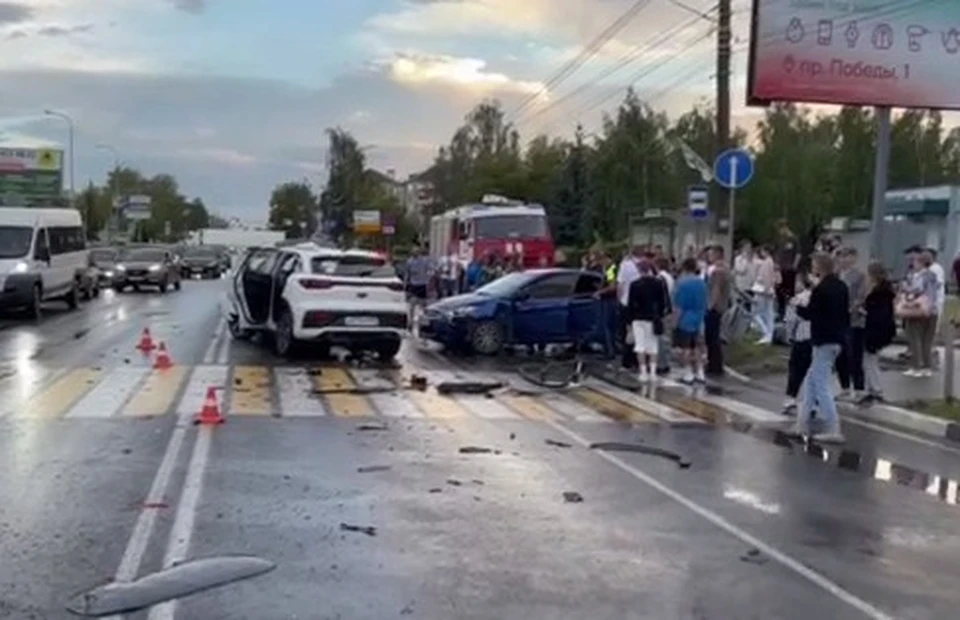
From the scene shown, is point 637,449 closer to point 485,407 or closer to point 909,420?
point 485,407

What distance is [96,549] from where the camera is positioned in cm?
812

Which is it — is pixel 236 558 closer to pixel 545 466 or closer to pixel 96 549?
pixel 96 549

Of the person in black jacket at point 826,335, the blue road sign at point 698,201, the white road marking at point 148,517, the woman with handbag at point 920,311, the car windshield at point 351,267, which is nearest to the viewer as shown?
the white road marking at point 148,517

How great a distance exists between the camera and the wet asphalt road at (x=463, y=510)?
24.1 feet

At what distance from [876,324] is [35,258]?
21.6 meters

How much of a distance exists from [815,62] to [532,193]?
66.9 meters

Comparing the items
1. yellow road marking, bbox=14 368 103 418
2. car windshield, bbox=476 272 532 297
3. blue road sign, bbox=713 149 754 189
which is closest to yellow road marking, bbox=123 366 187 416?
yellow road marking, bbox=14 368 103 418

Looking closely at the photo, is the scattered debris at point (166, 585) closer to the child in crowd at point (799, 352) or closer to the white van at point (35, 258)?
the child in crowd at point (799, 352)

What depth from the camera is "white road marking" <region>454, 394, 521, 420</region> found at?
15195 mm

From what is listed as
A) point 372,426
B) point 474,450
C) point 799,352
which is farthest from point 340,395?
point 799,352

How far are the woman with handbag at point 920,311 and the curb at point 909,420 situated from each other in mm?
3637

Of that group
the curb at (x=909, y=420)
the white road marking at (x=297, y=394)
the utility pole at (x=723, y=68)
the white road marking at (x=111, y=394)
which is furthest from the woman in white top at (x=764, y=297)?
the white road marking at (x=111, y=394)

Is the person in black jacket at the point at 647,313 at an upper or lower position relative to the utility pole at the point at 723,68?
lower

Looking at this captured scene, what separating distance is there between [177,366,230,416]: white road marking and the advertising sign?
62276mm
